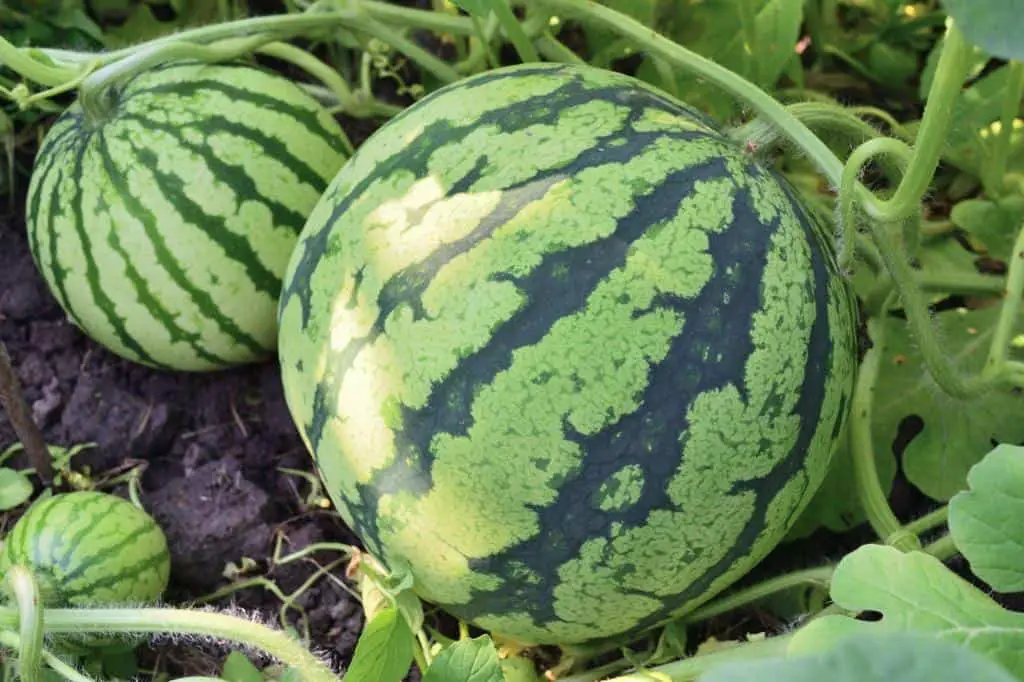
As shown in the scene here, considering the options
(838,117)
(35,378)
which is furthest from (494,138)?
(35,378)

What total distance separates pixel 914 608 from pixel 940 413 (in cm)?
81

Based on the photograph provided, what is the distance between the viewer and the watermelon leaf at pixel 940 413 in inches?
68.2

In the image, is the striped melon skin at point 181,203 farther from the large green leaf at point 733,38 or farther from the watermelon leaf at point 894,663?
the watermelon leaf at point 894,663

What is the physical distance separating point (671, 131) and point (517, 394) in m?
0.40

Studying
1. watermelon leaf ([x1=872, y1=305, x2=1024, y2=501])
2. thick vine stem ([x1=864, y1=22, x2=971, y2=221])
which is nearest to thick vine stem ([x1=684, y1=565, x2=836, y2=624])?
watermelon leaf ([x1=872, y1=305, x2=1024, y2=501])

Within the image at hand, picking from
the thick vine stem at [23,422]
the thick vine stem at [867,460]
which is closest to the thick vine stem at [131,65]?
the thick vine stem at [23,422]

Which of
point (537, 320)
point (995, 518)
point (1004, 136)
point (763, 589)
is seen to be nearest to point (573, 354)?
point (537, 320)

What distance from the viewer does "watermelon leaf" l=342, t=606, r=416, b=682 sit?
4.08 ft

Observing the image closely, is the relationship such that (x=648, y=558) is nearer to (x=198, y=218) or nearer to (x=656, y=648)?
(x=656, y=648)

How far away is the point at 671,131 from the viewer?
4.40 feet

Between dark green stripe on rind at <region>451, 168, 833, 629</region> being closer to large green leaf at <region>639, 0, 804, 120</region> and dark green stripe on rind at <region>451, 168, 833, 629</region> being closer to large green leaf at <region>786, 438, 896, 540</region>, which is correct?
large green leaf at <region>786, 438, 896, 540</region>

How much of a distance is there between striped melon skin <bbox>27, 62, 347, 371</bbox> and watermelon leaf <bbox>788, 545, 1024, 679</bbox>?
102cm

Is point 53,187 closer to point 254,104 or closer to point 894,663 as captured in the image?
point 254,104

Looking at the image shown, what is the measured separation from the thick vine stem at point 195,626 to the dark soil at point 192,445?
34cm
